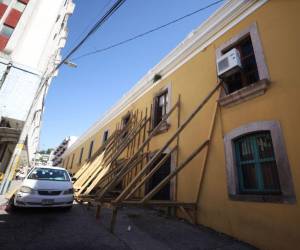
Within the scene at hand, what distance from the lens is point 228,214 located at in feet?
15.1

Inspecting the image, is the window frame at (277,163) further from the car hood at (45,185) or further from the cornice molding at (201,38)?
the car hood at (45,185)

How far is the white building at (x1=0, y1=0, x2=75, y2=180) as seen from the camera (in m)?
10.7

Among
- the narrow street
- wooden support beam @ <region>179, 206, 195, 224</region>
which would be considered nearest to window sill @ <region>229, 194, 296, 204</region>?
the narrow street

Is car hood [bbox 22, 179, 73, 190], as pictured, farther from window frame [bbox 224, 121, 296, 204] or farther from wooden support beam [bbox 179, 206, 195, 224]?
window frame [bbox 224, 121, 296, 204]

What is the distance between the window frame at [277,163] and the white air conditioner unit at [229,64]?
1685 millimetres

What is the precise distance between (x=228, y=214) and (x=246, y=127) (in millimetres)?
2165

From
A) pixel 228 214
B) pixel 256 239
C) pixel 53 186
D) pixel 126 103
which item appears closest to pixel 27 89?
pixel 126 103

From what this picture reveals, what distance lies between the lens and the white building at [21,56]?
10.7m

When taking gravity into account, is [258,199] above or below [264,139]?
below

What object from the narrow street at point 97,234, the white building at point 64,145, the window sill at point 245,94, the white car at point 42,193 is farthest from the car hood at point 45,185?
the white building at point 64,145

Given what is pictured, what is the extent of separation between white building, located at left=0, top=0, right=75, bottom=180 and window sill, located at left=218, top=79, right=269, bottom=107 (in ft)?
34.3

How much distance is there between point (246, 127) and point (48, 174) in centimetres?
678

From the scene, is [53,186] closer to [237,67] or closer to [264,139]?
[264,139]

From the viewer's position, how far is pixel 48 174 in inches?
277
